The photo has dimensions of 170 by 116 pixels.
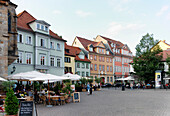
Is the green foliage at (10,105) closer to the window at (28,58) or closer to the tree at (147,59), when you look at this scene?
the window at (28,58)

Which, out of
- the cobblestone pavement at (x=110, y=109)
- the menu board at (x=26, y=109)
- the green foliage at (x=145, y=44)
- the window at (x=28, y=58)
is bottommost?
the cobblestone pavement at (x=110, y=109)

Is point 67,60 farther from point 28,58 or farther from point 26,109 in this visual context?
point 26,109

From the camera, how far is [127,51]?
75.3 metres

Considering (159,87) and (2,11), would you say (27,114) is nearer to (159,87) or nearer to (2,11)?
(2,11)

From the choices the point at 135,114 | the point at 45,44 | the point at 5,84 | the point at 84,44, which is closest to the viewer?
the point at 135,114

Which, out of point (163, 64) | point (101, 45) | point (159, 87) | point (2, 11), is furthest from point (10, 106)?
point (101, 45)

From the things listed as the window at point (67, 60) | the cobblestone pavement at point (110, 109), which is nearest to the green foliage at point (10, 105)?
the cobblestone pavement at point (110, 109)

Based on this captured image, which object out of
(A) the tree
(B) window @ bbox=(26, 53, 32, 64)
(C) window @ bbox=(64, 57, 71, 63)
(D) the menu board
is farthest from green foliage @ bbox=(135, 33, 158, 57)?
(D) the menu board

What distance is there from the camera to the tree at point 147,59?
48500 mm

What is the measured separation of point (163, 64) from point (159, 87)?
30.1 feet

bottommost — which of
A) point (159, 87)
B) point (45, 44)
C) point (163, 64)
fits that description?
point (159, 87)

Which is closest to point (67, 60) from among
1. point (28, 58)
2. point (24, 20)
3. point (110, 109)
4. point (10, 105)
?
point (28, 58)

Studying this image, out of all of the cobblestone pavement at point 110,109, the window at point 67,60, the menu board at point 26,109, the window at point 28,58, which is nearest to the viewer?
the menu board at point 26,109

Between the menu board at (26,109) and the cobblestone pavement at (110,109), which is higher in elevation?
the menu board at (26,109)
